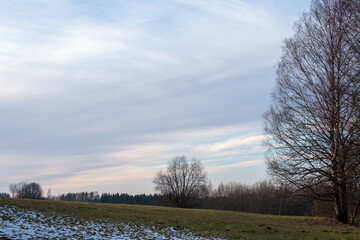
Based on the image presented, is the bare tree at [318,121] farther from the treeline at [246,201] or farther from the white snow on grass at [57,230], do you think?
the treeline at [246,201]

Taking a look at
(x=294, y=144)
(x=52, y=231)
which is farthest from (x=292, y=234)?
(x=52, y=231)

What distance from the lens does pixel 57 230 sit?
1371cm

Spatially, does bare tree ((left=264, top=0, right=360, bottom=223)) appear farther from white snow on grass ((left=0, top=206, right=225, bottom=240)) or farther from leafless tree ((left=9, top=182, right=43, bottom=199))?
A: leafless tree ((left=9, top=182, right=43, bottom=199))

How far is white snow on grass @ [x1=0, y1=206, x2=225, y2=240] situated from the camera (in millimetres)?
11847

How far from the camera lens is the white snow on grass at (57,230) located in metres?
11.8

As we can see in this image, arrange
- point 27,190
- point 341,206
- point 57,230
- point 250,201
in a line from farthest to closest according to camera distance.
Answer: point 27,190 → point 250,201 → point 341,206 → point 57,230

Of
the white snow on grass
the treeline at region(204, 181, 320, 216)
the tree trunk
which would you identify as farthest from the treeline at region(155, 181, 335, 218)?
the white snow on grass

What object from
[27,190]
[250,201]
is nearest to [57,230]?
[250,201]

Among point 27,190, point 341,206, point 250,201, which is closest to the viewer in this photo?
point 341,206

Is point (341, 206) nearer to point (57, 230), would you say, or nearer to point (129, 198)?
point (57, 230)

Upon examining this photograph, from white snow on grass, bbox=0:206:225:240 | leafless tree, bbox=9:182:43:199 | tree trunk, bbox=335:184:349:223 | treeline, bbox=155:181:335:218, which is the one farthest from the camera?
leafless tree, bbox=9:182:43:199

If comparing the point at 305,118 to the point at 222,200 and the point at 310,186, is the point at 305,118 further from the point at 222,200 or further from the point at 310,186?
the point at 222,200

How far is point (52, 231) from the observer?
43.3ft

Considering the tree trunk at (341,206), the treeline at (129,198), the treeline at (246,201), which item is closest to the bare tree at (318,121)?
the tree trunk at (341,206)
